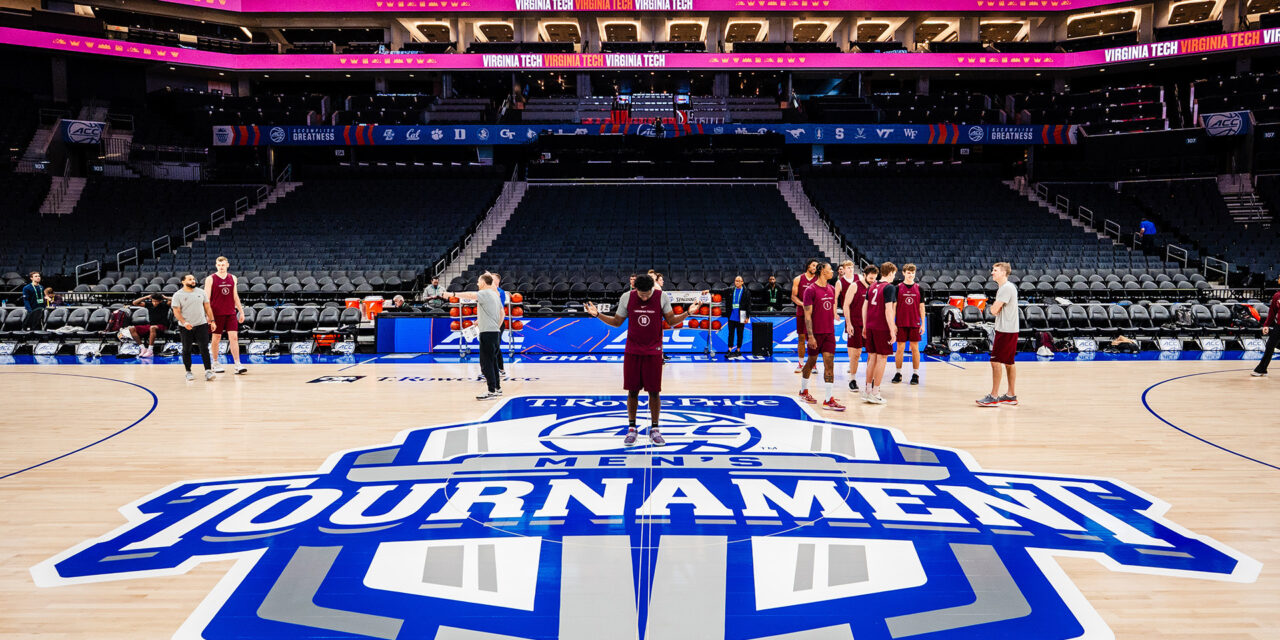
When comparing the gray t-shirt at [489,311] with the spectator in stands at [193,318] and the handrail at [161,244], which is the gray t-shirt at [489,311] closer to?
the spectator in stands at [193,318]

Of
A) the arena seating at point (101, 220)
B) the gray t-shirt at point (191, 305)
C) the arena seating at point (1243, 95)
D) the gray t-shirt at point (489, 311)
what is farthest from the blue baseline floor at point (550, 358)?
the arena seating at point (1243, 95)

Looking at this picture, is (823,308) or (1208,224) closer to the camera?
(823,308)

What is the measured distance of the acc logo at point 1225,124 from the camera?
21266 millimetres

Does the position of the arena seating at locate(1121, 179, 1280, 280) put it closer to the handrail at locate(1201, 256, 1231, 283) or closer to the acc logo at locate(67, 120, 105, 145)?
the handrail at locate(1201, 256, 1231, 283)

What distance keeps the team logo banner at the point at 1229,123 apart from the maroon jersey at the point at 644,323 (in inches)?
997

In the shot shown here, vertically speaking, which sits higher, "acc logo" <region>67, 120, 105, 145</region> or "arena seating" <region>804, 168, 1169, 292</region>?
"acc logo" <region>67, 120, 105, 145</region>

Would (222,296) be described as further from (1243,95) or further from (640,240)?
(1243,95)

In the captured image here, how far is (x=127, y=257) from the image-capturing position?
17969 millimetres

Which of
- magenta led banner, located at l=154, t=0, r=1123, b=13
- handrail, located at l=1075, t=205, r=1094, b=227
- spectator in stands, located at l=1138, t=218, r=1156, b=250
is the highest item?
magenta led banner, located at l=154, t=0, r=1123, b=13

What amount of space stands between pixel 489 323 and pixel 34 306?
1093cm

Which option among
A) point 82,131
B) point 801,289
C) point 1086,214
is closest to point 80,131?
point 82,131

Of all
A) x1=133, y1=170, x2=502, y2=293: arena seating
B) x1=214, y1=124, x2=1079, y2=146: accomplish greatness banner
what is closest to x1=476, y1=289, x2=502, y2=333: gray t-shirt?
x1=133, y1=170, x2=502, y2=293: arena seating

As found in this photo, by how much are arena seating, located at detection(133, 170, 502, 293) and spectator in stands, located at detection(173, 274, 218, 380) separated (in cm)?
544

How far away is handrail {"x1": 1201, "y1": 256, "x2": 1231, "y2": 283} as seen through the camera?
1681cm
